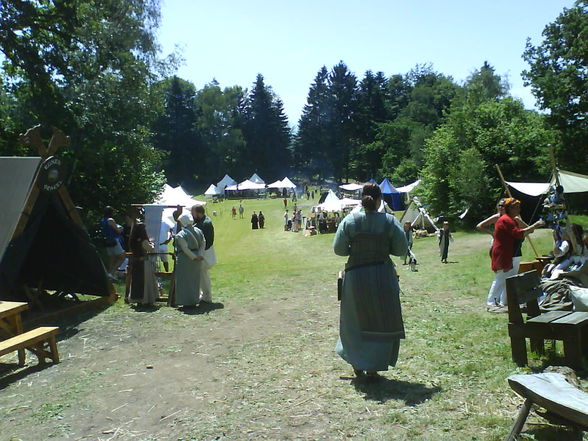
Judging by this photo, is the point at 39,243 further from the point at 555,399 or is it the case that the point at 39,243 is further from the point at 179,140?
the point at 179,140

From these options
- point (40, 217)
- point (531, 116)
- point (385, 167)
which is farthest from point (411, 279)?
point (385, 167)

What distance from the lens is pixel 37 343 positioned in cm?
652

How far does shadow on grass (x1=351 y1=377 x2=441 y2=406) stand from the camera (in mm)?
4891

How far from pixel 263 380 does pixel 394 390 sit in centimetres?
136

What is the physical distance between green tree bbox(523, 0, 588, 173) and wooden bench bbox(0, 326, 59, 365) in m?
25.0

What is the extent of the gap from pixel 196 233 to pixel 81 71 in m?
9.87

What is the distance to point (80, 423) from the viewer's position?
15.7ft

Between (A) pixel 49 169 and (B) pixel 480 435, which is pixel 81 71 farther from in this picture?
(B) pixel 480 435

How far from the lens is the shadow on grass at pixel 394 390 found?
16.0ft

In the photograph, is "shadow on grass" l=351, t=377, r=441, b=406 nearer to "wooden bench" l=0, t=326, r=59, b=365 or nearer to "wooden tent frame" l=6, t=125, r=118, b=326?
"wooden bench" l=0, t=326, r=59, b=365

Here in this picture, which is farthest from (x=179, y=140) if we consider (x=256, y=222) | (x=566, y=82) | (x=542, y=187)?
(x=542, y=187)

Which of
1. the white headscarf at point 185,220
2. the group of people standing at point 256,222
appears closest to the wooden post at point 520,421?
the white headscarf at point 185,220

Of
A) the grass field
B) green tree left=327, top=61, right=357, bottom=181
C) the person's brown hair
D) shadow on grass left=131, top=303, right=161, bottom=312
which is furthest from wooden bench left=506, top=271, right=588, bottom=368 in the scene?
green tree left=327, top=61, right=357, bottom=181

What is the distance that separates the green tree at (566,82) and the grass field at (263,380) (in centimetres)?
1948
